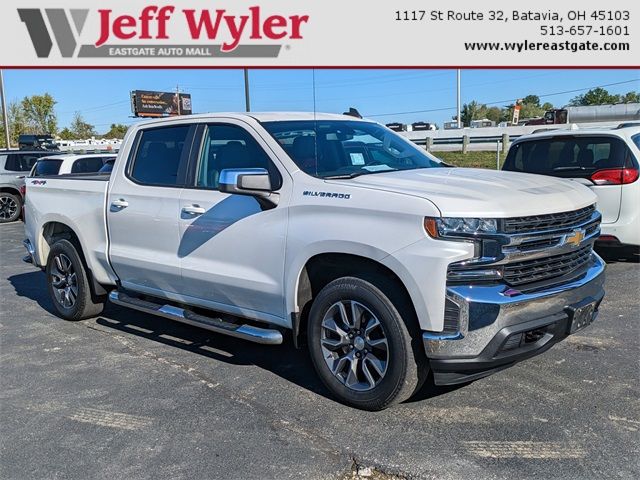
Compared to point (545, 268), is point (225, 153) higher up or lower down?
higher up

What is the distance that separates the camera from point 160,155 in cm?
536

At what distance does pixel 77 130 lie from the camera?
75.4 metres

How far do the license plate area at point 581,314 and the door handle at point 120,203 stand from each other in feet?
12.1

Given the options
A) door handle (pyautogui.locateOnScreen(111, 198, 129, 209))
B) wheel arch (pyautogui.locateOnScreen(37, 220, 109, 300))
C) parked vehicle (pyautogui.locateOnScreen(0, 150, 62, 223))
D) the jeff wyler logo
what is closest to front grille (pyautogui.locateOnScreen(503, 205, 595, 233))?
door handle (pyautogui.locateOnScreen(111, 198, 129, 209))

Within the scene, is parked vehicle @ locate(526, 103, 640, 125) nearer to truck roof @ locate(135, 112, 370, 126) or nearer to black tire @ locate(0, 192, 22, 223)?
black tire @ locate(0, 192, 22, 223)

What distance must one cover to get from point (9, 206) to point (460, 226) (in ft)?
50.6

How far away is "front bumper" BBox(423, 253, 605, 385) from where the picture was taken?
341cm

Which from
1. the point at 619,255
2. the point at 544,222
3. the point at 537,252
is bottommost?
the point at 619,255

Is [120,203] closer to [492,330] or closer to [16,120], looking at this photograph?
[492,330]

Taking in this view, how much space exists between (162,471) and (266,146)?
7.47 feet

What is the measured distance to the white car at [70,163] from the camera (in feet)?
44.0

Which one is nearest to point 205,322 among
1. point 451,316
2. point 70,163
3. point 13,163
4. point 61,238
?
point 451,316

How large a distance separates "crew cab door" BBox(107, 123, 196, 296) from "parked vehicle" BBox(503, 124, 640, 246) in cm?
472

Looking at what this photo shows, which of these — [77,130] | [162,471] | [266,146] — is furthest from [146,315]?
[77,130]
